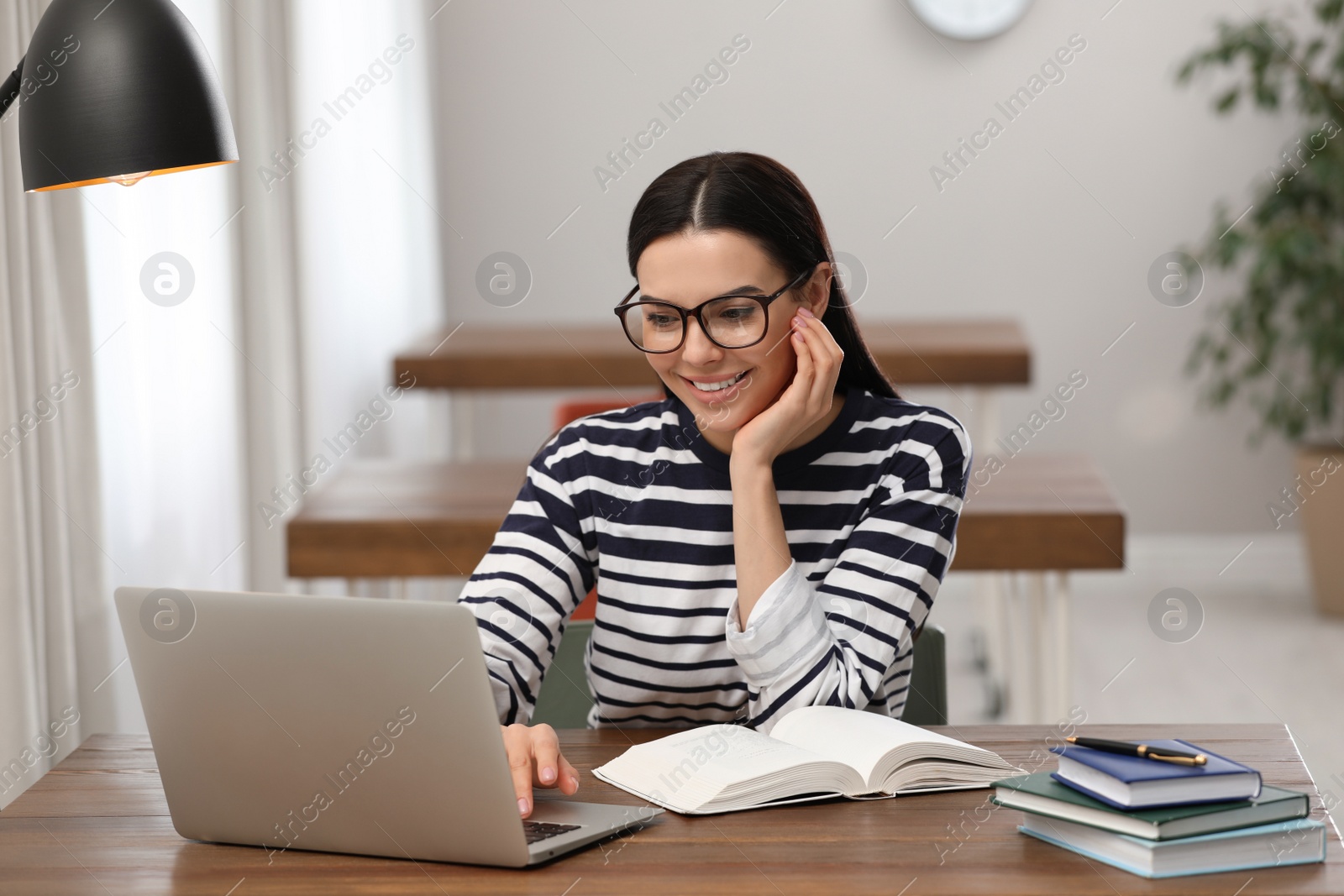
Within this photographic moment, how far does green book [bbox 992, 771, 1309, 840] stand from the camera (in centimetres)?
96

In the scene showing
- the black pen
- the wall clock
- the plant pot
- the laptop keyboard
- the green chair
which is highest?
the wall clock

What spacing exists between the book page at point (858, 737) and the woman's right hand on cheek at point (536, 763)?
20 centimetres

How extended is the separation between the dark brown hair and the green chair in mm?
452

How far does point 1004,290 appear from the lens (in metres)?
4.51

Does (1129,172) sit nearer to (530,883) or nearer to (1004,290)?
(1004,290)

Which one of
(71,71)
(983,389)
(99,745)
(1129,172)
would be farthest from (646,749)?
(1129,172)

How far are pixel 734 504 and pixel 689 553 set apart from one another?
0.36 ft

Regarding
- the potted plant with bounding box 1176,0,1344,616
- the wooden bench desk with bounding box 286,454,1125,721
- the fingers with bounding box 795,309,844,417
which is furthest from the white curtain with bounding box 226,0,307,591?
the potted plant with bounding box 1176,0,1344,616

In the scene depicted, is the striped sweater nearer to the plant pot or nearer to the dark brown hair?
the dark brown hair

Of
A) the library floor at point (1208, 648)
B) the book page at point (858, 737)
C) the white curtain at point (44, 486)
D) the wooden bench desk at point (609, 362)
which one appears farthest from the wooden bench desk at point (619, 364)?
the book page at point (858, 737)

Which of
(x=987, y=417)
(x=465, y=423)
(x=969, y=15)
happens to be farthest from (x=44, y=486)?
(x=969, y=15)

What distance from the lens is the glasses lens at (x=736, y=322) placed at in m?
1.39

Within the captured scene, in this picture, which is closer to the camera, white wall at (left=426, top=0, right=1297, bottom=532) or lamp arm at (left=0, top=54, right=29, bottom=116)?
lamp arm at (left=0, top=54, right=29, bottom=116)

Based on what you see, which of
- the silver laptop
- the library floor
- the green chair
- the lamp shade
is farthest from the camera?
the library floor
